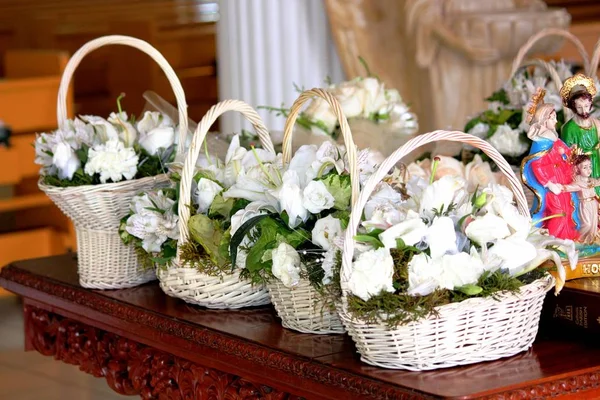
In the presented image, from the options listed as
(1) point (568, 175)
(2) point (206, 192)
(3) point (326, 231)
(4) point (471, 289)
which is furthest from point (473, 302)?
(2) point (206, 192)

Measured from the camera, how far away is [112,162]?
2270mm

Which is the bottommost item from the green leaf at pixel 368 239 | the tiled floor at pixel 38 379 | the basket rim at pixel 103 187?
the tiled floor at pixel 38 379

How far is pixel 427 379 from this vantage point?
1.57 meters

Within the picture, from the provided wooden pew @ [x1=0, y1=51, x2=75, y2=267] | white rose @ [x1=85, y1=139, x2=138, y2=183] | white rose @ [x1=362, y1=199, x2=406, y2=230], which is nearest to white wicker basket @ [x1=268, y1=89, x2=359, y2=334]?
white rose @ [x1=362, y1=199, x2=406, y2=230]

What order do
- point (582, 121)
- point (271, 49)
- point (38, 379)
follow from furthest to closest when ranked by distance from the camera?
1. point (38, 379)
2. point (271, 49)
3. point (582, 121)

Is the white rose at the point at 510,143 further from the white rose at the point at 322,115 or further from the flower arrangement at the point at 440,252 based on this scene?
the flower arrangement at the point at 440,252

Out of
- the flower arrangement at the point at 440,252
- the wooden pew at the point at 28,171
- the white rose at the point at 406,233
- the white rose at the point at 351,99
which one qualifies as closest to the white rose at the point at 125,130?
the white rose at the point at 351,99

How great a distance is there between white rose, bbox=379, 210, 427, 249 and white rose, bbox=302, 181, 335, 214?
A: 0.19 m

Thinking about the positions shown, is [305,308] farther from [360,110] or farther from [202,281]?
[360,110]

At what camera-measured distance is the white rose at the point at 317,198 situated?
1755mm

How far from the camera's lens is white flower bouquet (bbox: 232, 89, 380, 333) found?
1720 mm

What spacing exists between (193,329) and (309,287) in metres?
0.28

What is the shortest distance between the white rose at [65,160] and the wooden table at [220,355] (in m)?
0.26

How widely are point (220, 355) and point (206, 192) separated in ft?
0.99
